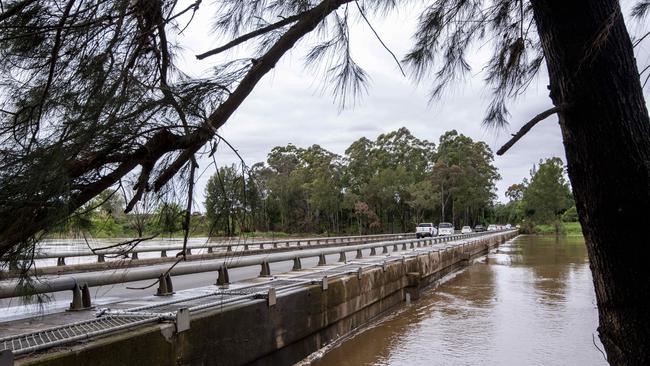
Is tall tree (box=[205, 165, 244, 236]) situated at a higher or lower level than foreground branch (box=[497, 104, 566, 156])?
lower

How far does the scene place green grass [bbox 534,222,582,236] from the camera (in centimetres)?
6789

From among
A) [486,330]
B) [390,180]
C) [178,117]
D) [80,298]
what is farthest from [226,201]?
[390,180]

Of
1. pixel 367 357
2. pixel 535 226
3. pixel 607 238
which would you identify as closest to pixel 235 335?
pixel 367 357

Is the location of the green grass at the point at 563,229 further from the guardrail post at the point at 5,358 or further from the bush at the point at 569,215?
the guardrail post at the point at 5,358

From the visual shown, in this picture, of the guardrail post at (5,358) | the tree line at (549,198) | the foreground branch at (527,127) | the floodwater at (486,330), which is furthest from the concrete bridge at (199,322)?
the tree line at (549,198)

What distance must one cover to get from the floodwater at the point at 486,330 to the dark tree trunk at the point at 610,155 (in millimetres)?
4209

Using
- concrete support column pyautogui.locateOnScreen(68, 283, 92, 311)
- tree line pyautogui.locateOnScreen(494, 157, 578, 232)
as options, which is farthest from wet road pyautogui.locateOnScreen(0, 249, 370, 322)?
tree line pyautogui.locateOnScreen(494, 157, 578, 232)

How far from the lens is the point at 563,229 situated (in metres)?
68.1

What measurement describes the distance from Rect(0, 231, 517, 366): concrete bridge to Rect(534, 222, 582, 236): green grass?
6428 cm

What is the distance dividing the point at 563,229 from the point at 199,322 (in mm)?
70679

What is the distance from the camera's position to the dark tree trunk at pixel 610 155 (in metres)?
2.16

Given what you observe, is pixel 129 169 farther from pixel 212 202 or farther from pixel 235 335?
pixel 235 335

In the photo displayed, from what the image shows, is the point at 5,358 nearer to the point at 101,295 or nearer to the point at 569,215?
the point at 101,295

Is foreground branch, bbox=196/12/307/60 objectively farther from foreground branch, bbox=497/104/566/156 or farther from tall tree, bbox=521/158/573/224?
tall tree, bbox=521/158/573/224
